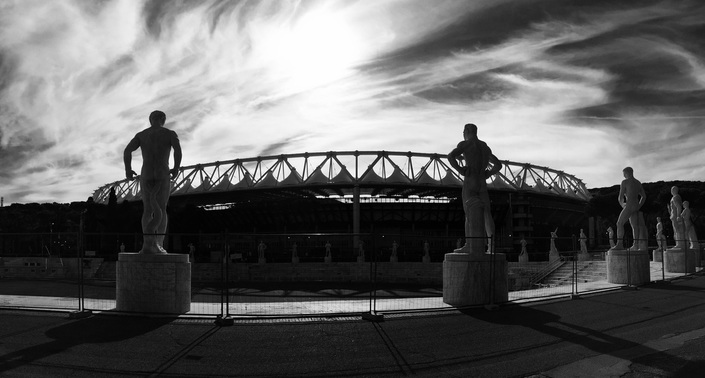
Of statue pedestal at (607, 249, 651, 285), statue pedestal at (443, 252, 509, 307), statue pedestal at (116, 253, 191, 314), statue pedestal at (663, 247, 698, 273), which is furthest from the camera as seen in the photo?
statue pedestal at (663, 247, 698, 273)

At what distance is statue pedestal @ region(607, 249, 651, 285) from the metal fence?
0.50ft

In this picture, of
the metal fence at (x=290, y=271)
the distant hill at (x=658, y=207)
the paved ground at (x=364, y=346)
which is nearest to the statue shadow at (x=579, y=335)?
the paved ground at (x=364, y=346)

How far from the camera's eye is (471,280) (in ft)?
39.8

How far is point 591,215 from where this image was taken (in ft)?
307

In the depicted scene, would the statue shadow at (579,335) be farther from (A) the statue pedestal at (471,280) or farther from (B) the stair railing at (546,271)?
(B) the stair railing at (546,271)

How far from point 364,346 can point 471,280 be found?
4.73 metres

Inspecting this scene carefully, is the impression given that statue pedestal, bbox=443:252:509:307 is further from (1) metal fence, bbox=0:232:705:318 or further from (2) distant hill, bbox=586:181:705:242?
(2) distant hill, bbox=586:181:705:242

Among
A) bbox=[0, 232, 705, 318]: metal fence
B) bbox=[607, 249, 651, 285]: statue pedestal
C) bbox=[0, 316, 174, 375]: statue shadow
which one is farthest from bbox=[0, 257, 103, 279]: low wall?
bbox=[607, 249, 651, 285]: statue pedestal

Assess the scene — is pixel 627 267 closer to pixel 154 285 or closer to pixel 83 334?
pixel 154 285

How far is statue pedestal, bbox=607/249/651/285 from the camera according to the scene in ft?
59.4

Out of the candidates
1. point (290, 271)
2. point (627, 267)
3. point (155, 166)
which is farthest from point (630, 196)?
point (290, 271)

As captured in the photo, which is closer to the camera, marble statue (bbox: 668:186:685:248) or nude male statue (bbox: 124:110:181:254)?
nude male statue (bbox: 124:110:181:254)

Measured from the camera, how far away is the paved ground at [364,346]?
690 centimetres

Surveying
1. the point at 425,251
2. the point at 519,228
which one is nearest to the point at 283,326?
the point at 425,251
